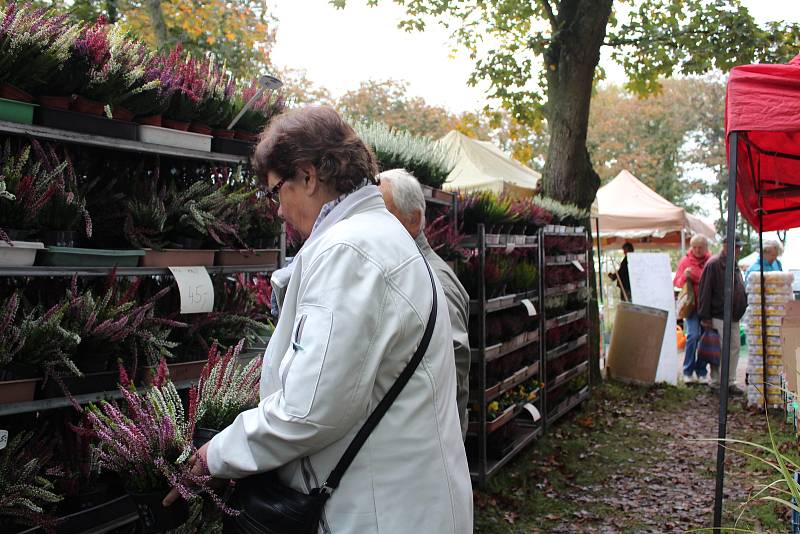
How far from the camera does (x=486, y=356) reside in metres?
5.13

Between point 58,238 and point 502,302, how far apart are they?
11.9 feet

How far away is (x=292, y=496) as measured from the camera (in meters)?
1.63

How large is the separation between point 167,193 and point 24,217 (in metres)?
0.65

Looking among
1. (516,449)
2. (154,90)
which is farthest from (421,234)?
(516,449)

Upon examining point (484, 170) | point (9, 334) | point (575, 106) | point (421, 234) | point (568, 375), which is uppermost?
point (575, 106)

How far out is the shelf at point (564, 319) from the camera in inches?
266

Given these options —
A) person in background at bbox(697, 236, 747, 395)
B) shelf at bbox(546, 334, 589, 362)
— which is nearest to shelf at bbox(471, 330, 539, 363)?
shelf at bbox(546, 334, 589, 362)

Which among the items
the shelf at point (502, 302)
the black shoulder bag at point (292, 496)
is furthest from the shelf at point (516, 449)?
the black shoulder bag at point (292, 496)

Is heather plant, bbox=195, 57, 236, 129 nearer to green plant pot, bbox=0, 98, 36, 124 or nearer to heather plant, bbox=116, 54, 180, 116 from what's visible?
heather plant, bbox=116, 54, 180, 116

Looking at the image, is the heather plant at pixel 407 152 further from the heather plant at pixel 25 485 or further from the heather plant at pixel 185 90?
the heather plant at pixel 25 485

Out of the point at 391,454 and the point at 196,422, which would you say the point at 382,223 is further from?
the point at 196,422

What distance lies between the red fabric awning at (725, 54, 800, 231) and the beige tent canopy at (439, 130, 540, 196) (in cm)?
530

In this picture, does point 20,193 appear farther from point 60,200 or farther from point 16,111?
point 16,111

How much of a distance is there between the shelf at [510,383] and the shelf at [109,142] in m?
2.78
